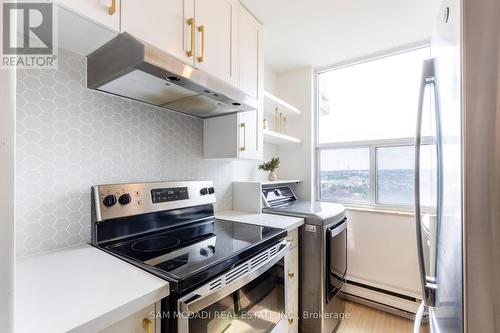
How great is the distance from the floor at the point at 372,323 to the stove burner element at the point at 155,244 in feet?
5.24

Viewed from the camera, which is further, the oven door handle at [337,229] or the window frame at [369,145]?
the window frame at [369,145]

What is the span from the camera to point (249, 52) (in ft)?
5.62

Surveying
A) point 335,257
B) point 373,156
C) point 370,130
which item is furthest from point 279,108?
point 335,257

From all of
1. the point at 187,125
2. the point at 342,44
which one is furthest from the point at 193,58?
the point at 342,44

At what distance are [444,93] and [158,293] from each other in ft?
3.71

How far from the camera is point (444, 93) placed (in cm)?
76

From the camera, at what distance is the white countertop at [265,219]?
150 cm

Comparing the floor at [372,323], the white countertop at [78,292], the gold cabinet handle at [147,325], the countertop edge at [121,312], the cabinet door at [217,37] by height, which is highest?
the cabinet door at [217,37]

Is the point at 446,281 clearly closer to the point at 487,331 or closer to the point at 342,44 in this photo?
the point at 487,331

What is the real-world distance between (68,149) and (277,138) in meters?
1.65

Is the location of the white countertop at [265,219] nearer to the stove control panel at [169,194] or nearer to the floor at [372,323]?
the stove control panel at [169,194]

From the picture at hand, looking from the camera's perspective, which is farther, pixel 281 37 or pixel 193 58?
pixel 281 37

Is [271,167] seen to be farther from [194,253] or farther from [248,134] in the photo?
[194,253]

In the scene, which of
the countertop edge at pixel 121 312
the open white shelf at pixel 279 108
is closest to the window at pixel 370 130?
the open white shelf at pixel 279 108
